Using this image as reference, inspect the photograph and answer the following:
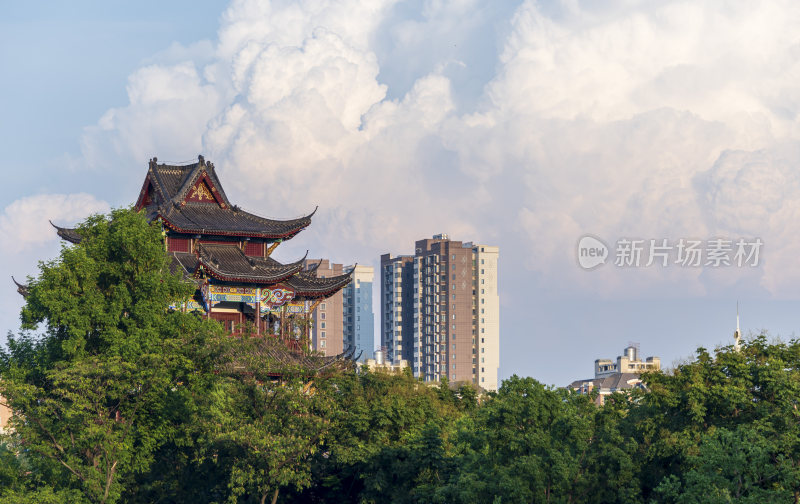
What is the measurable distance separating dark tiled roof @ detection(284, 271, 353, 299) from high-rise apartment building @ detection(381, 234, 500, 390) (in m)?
86.1

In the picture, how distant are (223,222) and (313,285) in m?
4.59

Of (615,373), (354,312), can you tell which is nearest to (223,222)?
(615,373)

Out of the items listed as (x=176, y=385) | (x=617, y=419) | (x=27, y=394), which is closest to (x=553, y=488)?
(x=617, y=419)

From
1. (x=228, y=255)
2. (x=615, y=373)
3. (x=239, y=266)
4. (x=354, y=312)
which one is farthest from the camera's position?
(x=354, y=312)

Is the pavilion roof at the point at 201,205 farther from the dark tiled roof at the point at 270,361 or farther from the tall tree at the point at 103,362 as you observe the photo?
the tall tree at the point at 103,362

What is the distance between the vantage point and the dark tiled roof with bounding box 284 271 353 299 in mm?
45125

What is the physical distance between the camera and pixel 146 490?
3522 centimetres

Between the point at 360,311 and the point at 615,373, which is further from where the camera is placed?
the point at 360,311

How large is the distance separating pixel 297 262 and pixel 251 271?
1.89m

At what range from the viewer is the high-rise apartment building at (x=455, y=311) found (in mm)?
133375

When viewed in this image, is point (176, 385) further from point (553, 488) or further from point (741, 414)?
point (741, 414)

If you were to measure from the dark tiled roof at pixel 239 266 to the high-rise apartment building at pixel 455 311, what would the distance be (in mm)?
88270

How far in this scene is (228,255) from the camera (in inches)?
1761

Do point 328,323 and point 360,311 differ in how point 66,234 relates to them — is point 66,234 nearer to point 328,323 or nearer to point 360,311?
point 328,323
